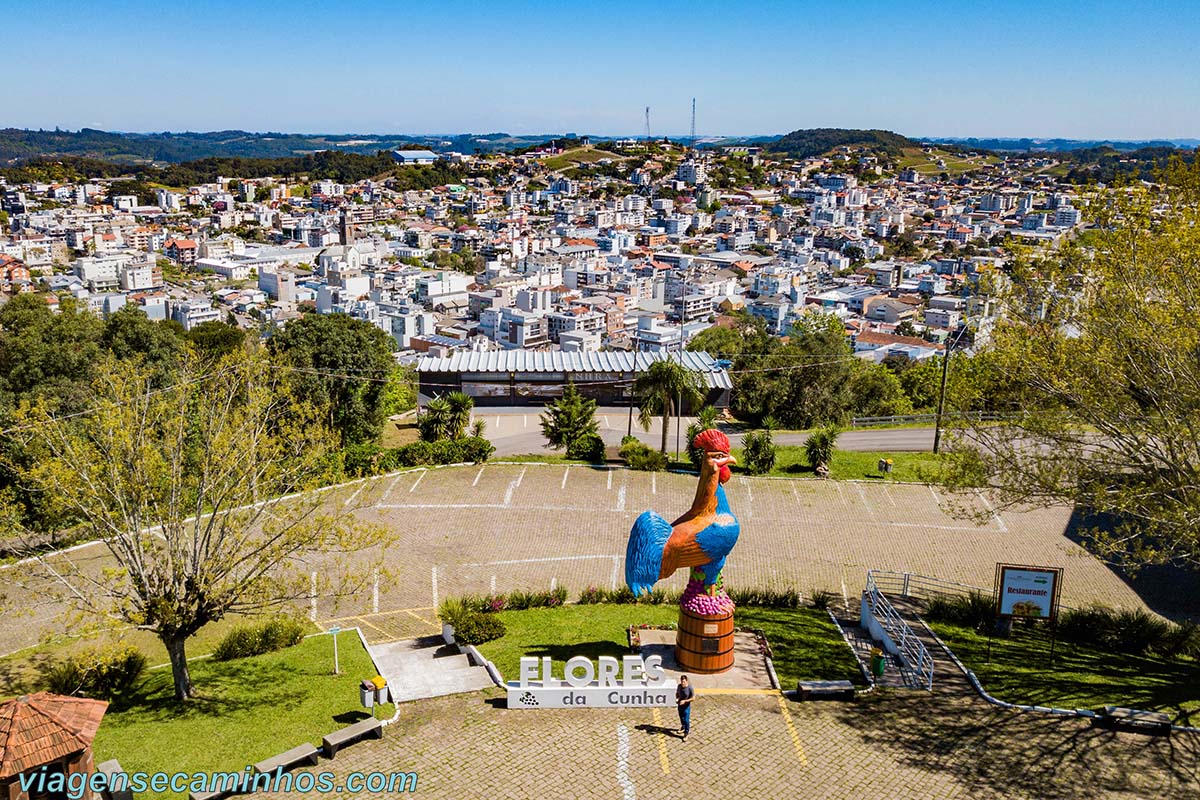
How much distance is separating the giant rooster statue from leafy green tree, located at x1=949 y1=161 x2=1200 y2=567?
247 inches

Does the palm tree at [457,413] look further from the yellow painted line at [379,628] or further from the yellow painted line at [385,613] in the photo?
the yellow painted line at [379,628]

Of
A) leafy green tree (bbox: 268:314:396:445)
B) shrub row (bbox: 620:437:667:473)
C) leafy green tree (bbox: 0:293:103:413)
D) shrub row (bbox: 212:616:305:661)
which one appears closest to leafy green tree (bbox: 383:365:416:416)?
leafy green tree (bbox: 268:314:396:445)

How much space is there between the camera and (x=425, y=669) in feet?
64.7

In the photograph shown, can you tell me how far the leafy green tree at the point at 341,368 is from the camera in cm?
4225

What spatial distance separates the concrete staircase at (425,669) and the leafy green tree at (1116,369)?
483 inches

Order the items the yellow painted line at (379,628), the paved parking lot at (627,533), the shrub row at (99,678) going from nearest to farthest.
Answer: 1. the shrub row at (99,678)
2. the yellow painted line at (379,628)
3. the paved parking lot at (627,533)

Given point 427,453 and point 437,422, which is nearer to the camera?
point 427,453

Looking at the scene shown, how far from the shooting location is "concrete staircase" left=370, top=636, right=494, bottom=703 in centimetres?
1870

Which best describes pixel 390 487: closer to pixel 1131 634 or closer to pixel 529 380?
pixel 529 380

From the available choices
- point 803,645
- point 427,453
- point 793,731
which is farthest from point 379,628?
point 427,453

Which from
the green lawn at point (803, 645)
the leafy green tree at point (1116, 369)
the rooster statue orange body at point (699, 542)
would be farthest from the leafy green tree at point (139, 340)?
the leafy green tree at point (1116, 369)

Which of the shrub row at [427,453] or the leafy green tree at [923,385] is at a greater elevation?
the shrub row at [427,453]

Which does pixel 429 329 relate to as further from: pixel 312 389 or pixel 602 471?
pixel 602 471

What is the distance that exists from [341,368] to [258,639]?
2362cm
